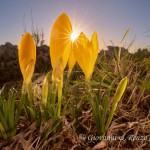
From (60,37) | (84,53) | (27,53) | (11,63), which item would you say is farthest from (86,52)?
(11,63)

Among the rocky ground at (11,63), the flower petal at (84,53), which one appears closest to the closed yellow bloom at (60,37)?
the flower petal at (84,53)

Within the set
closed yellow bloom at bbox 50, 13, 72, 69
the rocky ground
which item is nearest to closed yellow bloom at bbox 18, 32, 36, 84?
closed yellow bloom at bbox 50, 13, 72, 69

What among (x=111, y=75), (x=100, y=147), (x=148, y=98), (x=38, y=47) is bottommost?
(x=100, y=147)

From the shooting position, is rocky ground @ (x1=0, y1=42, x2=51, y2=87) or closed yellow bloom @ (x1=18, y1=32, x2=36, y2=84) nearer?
closed yellow bloom @ (x1=18, y1=32, x2=36, y2=84)

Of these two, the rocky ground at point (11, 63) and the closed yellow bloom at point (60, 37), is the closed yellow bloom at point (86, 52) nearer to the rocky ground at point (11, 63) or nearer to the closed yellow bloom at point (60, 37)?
the closed yellow bloom at point (60, 37)

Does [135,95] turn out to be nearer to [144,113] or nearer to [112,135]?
[144,113]

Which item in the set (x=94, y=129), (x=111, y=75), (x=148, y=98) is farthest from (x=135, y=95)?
(x=94, y=129)

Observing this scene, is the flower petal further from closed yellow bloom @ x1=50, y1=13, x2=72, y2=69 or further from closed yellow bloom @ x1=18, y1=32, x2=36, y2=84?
closed yellow bloom @ x1=18, y1=32, x2=36, y2=84
